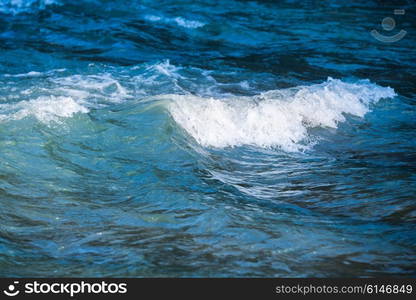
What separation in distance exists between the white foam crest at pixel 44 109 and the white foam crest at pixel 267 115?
1.27 m

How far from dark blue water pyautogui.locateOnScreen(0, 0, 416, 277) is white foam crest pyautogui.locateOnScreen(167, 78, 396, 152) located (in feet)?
0.10

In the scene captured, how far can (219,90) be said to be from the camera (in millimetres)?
9891

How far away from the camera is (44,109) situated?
7660 millimetres

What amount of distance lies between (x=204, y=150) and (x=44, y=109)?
7.00ft

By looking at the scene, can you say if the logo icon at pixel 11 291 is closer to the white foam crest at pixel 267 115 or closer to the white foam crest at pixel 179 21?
the white foam crest at pixel 267 115

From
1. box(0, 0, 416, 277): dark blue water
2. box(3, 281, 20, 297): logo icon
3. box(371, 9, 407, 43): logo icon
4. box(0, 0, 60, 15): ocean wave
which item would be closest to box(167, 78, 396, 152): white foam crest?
box(0, 0, 416, 277): dark blue water

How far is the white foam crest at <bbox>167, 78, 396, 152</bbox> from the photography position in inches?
301

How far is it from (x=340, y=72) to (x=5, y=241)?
8488 millimetres

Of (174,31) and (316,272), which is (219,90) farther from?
(316,272)

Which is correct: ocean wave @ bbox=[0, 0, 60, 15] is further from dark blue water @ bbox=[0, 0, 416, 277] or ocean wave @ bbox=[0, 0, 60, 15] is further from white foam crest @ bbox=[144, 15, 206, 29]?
white foam crest @ bbox=[144, 15, 206, 29]

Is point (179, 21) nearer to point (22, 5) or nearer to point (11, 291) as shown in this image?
point (22, 5)

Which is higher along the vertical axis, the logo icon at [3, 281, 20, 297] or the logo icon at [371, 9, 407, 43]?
the logo icon at [371, 9, 407, 43]

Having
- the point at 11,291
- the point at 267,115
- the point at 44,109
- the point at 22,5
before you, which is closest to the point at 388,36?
the point at 267,115

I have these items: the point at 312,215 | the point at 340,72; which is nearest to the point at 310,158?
the point at 312,215
